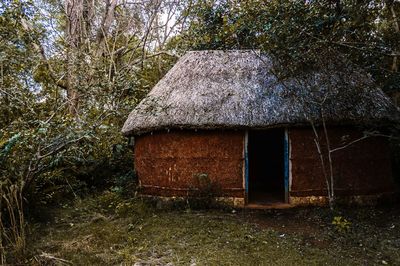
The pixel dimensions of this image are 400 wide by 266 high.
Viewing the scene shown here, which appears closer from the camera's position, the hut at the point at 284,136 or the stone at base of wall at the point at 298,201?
the hut at the point at 284,136

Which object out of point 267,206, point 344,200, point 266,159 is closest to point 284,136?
point 267,206

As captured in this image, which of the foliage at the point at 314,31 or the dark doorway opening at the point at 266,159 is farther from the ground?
the foliage at the point at 314,31

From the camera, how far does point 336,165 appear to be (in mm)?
7367

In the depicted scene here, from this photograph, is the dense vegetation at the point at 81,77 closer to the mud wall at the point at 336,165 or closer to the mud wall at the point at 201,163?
the mud wall at the point at 201,163

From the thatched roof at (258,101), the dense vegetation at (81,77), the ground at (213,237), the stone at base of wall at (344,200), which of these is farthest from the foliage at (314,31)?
the ground at (213,237)

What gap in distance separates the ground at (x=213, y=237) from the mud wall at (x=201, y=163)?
45 cm

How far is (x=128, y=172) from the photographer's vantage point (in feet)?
33.0

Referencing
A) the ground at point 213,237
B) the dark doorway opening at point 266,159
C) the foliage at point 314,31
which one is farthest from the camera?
the dark doorway opening at point 266,159

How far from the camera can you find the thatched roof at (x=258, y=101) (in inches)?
279

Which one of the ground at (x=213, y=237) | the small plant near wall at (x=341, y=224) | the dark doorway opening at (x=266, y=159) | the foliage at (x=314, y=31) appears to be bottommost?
the ground at (x=213, y=237)

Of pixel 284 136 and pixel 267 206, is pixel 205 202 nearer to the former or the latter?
pixel 267 206

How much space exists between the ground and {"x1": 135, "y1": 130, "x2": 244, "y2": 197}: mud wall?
0.45 meters

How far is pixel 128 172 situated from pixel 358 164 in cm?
589

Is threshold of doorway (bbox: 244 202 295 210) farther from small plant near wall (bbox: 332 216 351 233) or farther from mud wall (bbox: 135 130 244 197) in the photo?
small plant near wall (bbox: 332 216 351 233)
